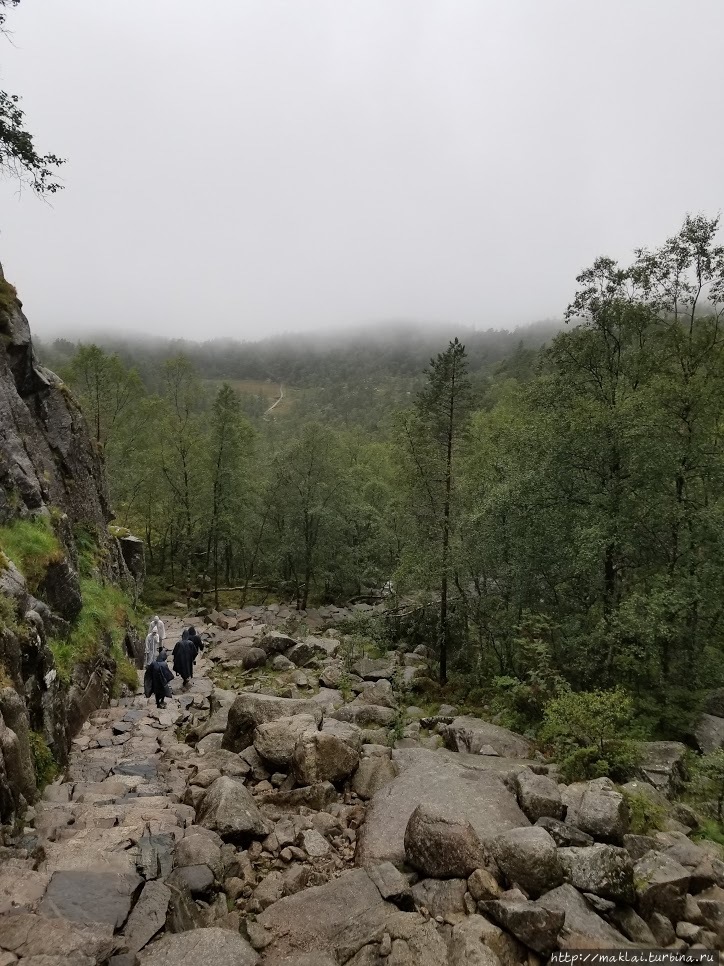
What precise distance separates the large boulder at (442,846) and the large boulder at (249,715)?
507 centimetres

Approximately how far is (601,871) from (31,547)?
15.0m

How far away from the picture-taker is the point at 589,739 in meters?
11.7

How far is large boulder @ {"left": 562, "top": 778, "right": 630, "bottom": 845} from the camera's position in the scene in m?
7.87

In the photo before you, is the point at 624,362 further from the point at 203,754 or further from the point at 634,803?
the point at 203,754

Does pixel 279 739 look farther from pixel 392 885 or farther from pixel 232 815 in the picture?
pixel 392 885

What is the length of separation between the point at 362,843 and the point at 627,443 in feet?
48.2

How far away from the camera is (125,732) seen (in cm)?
1404

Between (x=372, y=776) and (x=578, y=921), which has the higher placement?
(x=578, y=921)

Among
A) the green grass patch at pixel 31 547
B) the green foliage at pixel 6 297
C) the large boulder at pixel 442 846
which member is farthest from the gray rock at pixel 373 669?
the green foliage at pixel 6 297

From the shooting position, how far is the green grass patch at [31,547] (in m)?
14.1

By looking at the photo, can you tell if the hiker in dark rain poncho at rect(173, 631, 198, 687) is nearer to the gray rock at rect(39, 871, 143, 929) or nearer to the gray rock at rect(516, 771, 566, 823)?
the gray rock at rect(39, 871, 143, 929)

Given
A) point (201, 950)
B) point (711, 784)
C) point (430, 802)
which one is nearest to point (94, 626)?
point (430, 802)

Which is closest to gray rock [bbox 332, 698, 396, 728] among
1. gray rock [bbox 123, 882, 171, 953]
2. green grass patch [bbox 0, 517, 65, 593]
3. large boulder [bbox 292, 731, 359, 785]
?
large boulder [bbox 292, 731, 359, 785]

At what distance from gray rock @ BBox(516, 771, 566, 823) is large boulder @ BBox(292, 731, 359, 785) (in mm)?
3279
